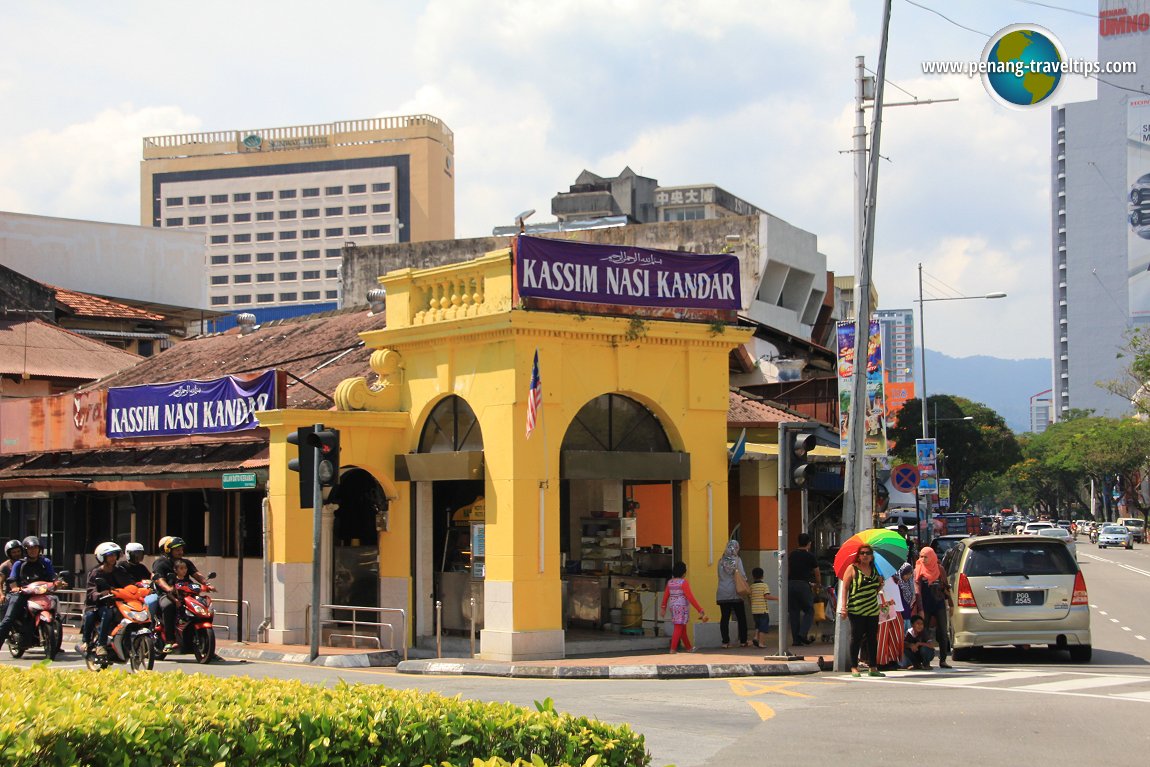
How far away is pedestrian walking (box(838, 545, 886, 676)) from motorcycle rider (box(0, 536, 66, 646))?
39.1 ft

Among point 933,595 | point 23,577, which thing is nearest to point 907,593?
point 933,595

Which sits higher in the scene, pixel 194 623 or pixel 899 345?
pixel 899 345

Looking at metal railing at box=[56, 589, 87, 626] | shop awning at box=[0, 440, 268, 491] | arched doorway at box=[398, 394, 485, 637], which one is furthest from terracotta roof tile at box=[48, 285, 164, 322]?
arched doorway at box=[398, 394, 485, 637]

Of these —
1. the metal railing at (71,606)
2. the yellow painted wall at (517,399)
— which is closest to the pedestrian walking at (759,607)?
the yellow painted wall at (517,399)

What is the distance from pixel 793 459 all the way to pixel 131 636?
28.9 feet

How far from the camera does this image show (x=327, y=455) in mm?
18172

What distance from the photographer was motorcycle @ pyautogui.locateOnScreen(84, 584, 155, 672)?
1675 centimetres

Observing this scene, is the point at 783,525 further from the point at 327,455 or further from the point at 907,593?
the point at 327,455

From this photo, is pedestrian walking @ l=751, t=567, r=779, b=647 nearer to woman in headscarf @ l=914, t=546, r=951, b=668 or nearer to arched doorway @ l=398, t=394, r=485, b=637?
woman in headscarf @ l=914, t=546, r=951, b=668

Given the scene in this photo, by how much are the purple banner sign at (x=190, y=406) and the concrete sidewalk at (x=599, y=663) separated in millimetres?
4076

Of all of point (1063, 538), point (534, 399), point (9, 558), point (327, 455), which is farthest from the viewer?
point (1063, 538)

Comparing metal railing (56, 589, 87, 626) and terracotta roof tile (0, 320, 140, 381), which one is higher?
terracotta roof tile (0, 320, 140, 381)

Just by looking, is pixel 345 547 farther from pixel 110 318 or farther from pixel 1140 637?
pixel 110 318

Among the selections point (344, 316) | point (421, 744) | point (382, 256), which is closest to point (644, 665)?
point (421, 744)
